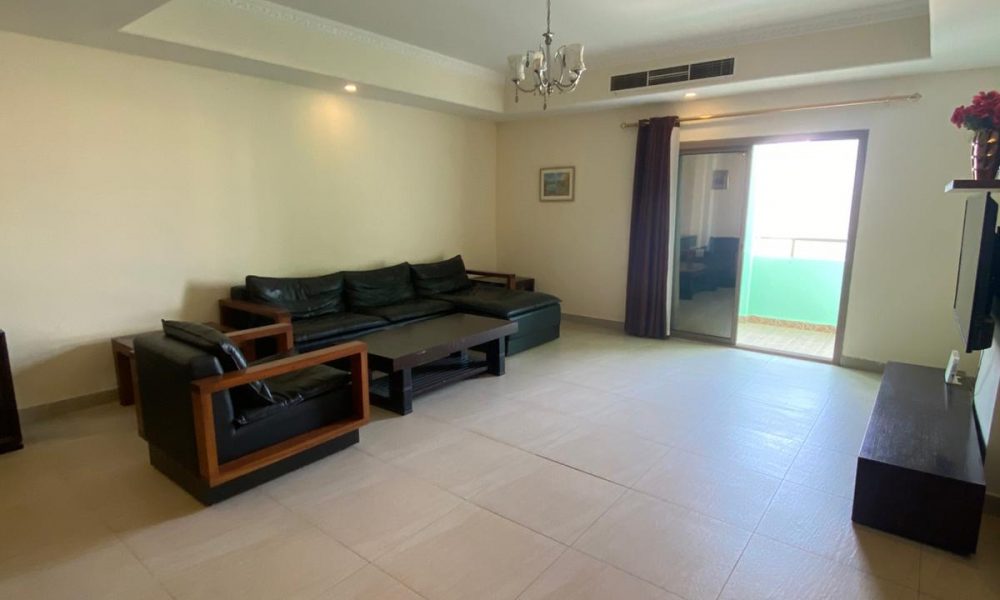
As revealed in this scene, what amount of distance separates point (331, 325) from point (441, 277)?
1794 mm

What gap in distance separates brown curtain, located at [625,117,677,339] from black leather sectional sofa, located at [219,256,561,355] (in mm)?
942

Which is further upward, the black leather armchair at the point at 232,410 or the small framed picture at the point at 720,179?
the small framed picture at the point at 720,179

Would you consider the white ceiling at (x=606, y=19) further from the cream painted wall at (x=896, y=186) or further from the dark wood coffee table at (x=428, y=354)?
the dark wood coffee table at (x=428, y=354)

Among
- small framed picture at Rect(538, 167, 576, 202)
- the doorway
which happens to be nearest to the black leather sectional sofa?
small framed picture at Rect(538, 167, 576, 202)

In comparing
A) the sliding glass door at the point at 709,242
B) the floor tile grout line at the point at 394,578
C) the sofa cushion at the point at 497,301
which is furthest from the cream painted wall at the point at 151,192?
the sliding glass door at the point at 709,242

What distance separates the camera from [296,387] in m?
2.85

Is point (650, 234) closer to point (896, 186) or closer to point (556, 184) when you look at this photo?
point (556, 184)

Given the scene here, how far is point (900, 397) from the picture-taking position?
297cm

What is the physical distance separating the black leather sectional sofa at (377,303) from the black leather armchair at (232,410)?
1120 millimetres

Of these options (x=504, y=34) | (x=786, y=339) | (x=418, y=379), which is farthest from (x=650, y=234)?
(x=418, y=379)

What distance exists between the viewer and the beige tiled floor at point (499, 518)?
1977 mm

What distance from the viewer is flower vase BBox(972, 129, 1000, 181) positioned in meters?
2.28

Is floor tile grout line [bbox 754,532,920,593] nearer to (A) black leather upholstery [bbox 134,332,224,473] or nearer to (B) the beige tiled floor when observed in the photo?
(B) the beige tiled floor

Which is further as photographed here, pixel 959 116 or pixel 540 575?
pixel 959 116
